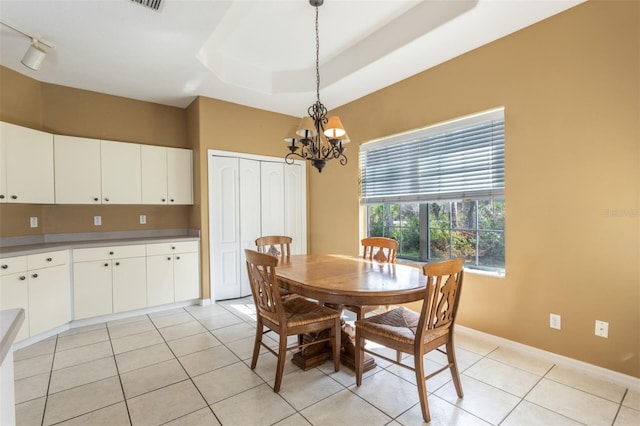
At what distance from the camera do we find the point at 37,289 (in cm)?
288

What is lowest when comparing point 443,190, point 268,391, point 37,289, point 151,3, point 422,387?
point 268,391

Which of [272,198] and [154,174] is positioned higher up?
[154,174]

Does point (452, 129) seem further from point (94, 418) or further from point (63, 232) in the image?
point (63, 232)

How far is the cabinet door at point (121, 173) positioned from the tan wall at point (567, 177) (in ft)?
12.2

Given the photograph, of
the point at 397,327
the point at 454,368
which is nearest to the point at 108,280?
the point at 397,327

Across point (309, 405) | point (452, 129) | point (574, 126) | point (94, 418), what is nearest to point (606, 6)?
point (574, 126)

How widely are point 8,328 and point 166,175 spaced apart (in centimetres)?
324

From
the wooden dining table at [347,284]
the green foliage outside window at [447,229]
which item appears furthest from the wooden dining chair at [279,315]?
the green foliage outside window at [447,229]

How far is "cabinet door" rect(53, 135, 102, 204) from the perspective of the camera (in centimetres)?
330

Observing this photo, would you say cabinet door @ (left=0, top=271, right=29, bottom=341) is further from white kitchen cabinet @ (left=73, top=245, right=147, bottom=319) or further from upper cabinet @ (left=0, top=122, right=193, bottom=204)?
upper cabinet @ (left=0, top=122, right=193, bottom=204)

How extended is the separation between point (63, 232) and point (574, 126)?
5.21 meters

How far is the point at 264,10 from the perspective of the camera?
103 inches

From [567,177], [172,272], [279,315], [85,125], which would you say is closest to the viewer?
[279,315]

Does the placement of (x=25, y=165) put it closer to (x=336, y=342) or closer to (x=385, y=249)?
(x=336, y=342)
